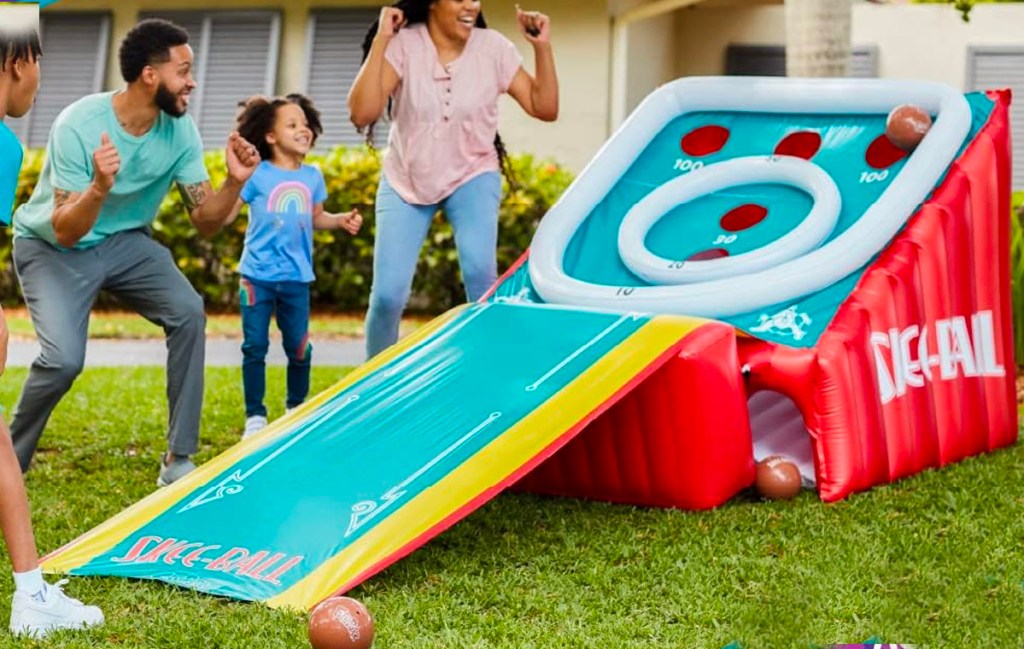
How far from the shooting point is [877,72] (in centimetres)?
1531

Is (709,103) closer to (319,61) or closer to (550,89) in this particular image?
(550,89)

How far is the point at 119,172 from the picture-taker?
5746 millimetres

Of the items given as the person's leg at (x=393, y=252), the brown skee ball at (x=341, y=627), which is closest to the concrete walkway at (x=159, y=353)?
the person's leg at (x=393, y=252)

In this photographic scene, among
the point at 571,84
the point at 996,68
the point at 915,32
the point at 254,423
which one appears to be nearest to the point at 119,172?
the point at 254,423

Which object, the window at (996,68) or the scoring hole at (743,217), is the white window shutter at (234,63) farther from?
the scoring hole at (743,217)

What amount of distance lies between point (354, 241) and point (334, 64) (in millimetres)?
3012

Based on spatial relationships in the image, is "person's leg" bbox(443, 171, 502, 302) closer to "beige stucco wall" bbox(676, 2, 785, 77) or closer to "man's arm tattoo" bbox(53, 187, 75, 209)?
"man's arm tattoo" bbox(53, 187, 75, 209)

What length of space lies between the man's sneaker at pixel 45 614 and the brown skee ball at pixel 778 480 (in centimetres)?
241

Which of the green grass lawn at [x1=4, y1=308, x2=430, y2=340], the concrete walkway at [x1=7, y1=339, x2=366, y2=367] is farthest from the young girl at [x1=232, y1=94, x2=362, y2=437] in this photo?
the green grass lawn at [x1=4, y1=308, x2=430, y2=340]

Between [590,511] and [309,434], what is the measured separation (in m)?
1.01

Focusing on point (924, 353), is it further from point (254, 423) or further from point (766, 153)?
point (254, 423)

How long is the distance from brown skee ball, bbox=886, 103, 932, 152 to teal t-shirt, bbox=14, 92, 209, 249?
268 cm

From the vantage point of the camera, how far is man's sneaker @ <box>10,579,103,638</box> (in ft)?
12.8

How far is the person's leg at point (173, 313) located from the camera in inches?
230
